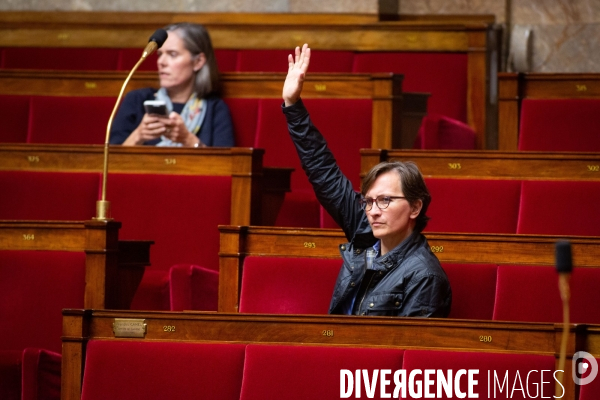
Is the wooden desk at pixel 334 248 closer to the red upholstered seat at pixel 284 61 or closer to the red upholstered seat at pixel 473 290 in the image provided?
the red upholstered seat at pixel 473 290

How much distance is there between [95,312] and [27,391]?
12 cm

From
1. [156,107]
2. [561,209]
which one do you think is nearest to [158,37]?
[156,107]

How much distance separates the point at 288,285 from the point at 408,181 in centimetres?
17

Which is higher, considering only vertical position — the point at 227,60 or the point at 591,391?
the point at 227,60

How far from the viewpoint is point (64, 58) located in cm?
163

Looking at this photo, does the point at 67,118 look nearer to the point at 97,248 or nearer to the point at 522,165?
the point at 97,248

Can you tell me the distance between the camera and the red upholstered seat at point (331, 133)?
132cm

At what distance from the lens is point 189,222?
3.80 ft

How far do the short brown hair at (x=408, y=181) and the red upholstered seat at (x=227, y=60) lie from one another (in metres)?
0.73

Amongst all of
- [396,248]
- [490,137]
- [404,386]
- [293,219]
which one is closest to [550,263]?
[396,248]

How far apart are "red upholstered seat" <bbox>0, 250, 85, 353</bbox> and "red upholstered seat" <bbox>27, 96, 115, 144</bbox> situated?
40 cm

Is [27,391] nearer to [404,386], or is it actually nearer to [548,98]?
[404,386]

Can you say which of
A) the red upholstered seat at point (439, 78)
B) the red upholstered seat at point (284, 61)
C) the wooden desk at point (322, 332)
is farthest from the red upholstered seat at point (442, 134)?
the wooden desk at point (322, 332)

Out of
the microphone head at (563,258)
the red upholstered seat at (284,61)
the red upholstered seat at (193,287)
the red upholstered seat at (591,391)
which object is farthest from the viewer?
the red upholstered seat at (284,61)
